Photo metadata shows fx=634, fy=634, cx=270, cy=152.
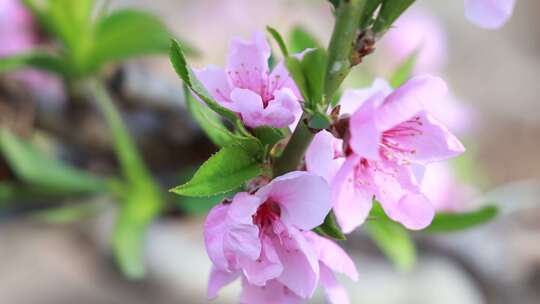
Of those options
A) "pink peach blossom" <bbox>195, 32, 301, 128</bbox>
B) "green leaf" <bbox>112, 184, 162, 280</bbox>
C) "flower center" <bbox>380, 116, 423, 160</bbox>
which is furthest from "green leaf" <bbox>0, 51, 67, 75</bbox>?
"flower center" <bbox>380, 116, 423, 160</bbox>

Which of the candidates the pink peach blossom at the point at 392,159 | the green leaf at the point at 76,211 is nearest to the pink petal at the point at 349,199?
the pink peach blossom at the point at 392,159

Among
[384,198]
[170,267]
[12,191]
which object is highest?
[384,198]

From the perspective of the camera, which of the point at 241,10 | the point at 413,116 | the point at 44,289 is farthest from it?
the point at 241,10

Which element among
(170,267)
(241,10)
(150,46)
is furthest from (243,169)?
(241,10)

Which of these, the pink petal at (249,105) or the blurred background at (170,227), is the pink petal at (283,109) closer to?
Result: the pink petal at (249,105)

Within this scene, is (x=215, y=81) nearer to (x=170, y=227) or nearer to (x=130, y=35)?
(x=130, y=35)

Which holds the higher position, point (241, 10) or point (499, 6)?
point (499, 6)

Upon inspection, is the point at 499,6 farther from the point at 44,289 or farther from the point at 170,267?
the point at 44,289

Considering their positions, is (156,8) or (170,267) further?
(156,8)
